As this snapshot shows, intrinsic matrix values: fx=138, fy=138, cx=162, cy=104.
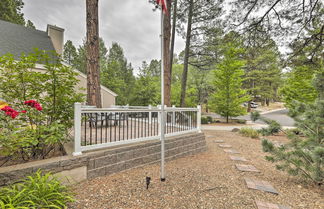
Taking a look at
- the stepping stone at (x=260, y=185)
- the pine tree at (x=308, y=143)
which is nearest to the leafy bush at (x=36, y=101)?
the stepping stone at (x=260, y=185)

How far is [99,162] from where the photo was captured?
8.59 feet

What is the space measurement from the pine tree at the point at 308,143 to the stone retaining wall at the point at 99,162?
7.42 ft

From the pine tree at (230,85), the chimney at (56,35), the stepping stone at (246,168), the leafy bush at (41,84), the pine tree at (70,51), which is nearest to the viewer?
the leafy bush at (41,84)

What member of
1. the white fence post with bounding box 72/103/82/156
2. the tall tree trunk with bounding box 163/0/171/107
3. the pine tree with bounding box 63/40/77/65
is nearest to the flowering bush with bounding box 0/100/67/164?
the white fence post with bounding box 72/103/82/156

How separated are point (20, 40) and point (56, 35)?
230 cm

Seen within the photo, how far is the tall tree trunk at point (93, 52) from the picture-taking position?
4609 millimetres

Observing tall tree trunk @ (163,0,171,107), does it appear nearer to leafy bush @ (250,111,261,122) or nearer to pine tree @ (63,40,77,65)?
leafy bush @ (250,111,261,122)

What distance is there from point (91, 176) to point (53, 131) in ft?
3.40

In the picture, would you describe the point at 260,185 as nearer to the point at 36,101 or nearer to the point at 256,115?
the point at 256,115

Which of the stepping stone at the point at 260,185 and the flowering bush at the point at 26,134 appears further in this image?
the stepping stone at the point at 260,185

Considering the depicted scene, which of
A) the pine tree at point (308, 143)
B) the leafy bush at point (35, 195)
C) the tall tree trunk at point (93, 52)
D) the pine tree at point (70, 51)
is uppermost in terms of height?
the pine tree at point (70, 51)

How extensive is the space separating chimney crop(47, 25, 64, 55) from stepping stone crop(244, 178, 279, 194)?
13.1 metres

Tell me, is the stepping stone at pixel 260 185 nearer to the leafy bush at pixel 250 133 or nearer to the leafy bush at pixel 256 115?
the leafy bush at pixel 256 115

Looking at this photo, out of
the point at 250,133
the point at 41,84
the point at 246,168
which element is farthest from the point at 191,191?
the point at 250,133
